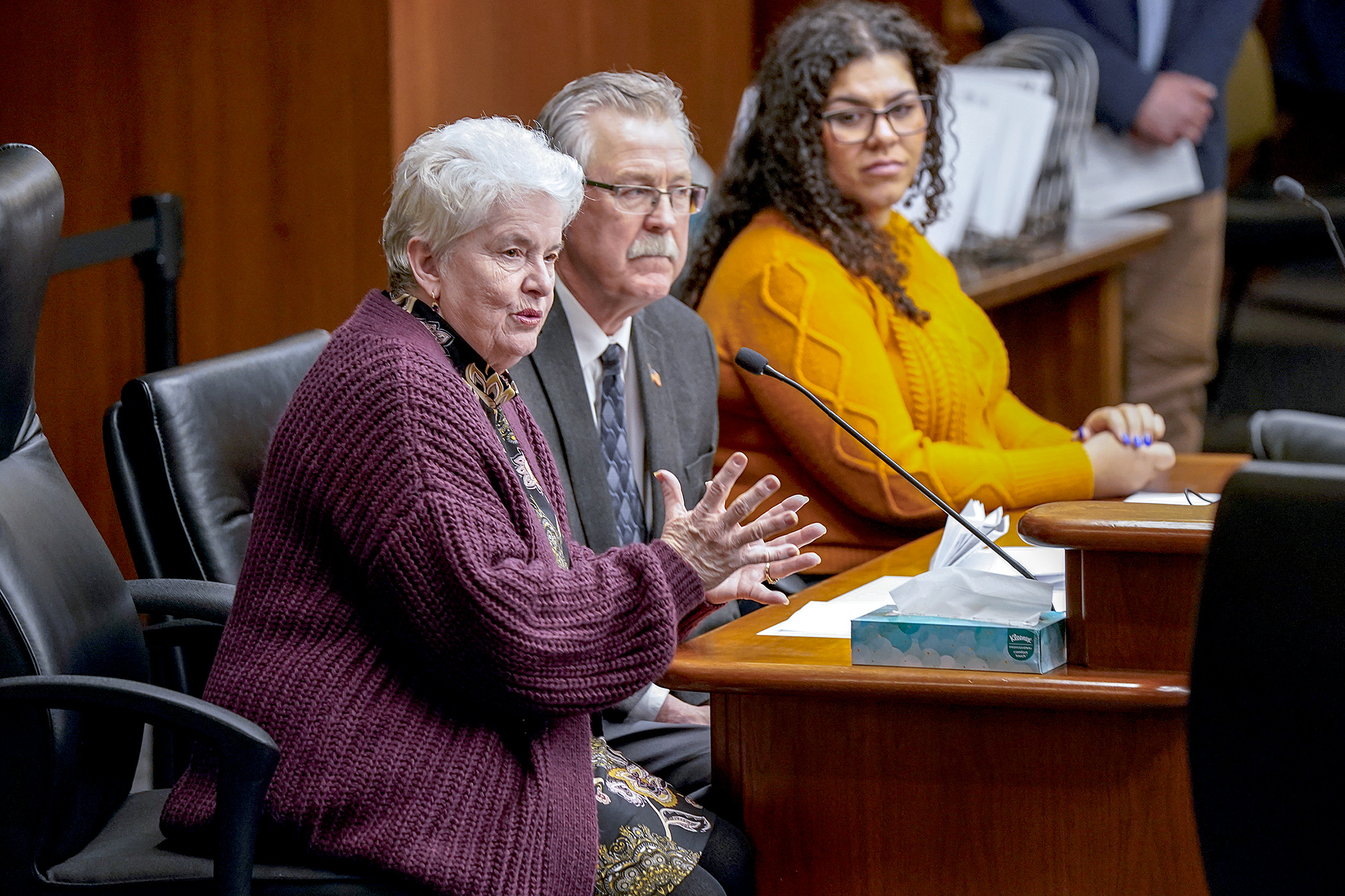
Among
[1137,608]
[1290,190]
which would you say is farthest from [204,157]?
[1137,608]

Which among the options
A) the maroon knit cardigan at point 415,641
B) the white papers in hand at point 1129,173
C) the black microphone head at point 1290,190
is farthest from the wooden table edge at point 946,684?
the white papers in hand at point 1129,173

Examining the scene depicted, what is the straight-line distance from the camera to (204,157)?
3143 mm

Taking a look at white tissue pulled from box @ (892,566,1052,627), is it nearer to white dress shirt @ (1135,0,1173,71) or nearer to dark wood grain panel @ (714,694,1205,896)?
dark wood grain panel @ (714,694,1205,896)

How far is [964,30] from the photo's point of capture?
5.24 metres

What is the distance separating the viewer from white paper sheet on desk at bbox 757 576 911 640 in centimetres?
158

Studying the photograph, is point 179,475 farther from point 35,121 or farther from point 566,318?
point 35,121

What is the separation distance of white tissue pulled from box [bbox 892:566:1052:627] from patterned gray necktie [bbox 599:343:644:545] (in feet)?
1.52

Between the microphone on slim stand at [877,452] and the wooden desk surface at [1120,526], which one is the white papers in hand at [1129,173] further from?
the wooden desk surface at [1120,526]

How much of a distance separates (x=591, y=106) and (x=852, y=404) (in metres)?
0.55

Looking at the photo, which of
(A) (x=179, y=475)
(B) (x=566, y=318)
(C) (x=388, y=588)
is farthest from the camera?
(B) (x=566, y=318)

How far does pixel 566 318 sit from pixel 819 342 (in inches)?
16.3

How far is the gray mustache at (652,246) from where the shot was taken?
75.9 inches

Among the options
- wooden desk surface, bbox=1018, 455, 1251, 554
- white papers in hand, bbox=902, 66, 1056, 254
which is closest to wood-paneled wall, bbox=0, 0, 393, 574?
white papers in hand, bbox=902, 66, 1056, 254

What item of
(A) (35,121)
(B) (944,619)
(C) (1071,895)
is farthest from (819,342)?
(A) (35,121)
